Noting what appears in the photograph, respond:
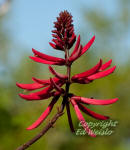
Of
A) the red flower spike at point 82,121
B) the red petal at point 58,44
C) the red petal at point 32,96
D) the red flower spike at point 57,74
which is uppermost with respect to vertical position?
the red petal at point 58,44

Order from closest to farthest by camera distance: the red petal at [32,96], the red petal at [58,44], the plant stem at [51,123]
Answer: the plant stem at [51,123], the red petal at [32,96], the red petal at [58,44]

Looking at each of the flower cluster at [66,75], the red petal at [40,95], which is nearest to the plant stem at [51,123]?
the flower cluster at [66,75]

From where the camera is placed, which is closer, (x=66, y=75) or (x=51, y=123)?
(x=51, y=123)

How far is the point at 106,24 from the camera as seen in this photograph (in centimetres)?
2609

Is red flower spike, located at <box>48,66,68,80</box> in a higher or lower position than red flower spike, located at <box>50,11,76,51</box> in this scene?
lower

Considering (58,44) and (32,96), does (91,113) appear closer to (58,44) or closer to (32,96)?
(32,96)

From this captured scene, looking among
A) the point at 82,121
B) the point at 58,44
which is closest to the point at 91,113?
the point at 82,121

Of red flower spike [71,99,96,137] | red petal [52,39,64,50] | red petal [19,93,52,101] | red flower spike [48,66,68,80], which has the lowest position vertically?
red flower spike [71,99,96,137]

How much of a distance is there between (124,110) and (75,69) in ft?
14.7

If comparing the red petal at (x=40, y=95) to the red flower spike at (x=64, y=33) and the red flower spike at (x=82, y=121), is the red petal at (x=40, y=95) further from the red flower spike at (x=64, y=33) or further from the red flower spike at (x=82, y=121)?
the red flower spike at (x=64, y=33)

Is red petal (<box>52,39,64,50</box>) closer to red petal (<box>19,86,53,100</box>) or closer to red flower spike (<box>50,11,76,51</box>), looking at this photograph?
red flower spike (<box>50,11,76,51</box>)

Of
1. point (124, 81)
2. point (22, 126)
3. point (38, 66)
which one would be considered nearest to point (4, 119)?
point (22, 126)

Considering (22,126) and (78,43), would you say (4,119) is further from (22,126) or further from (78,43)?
(78,43)

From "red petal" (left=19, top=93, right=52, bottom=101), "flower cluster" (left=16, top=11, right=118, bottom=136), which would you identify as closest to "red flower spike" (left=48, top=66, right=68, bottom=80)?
"flower cluster" (left=16, top=11, right=118, bottom=136)
